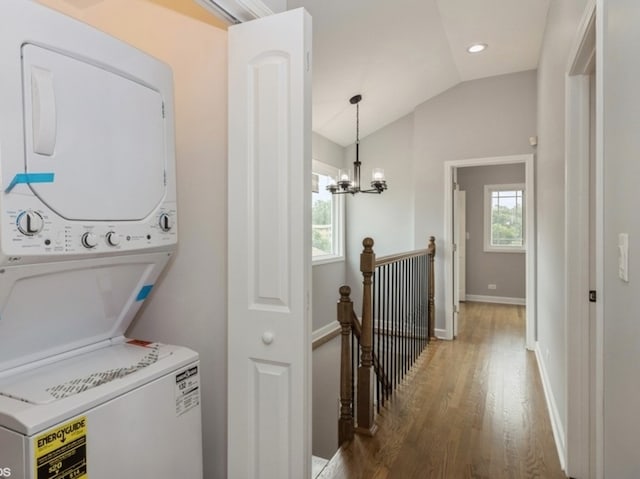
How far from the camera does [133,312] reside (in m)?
1.36

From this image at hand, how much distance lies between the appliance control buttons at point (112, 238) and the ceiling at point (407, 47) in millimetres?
2192

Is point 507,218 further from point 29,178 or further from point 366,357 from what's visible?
point 29,178

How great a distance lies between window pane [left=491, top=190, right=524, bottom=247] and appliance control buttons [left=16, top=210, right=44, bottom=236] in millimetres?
6396

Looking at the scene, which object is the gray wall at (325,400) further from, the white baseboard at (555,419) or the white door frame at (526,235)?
the white baseboard at (555,419)

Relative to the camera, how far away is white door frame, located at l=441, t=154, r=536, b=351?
3.78 m

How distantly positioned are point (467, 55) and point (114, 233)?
148 inches

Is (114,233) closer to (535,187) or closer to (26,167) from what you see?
(26,167)

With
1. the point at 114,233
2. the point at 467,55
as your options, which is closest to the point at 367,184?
the point at 467,55

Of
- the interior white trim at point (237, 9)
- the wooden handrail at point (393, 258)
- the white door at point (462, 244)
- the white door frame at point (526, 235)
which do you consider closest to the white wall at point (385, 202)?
the white door frame at point (526, 235)

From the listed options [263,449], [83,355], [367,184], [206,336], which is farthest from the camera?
[367,184]

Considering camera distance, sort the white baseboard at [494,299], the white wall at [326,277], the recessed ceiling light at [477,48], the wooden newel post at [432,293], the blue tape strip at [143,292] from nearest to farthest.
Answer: the blue tape strip at [143,292], the recessed ceiling light at [477,48], the wooden newel post at [432,293], the white wall at [326,277], the white baseboard at [494,299]

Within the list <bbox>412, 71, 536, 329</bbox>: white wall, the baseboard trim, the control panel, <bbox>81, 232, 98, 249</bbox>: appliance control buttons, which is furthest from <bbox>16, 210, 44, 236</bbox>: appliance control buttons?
<bbox>412, 71, 536, 329</bbox>: white wall

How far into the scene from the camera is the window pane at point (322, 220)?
4.91 metres

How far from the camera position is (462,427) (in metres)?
2.25
